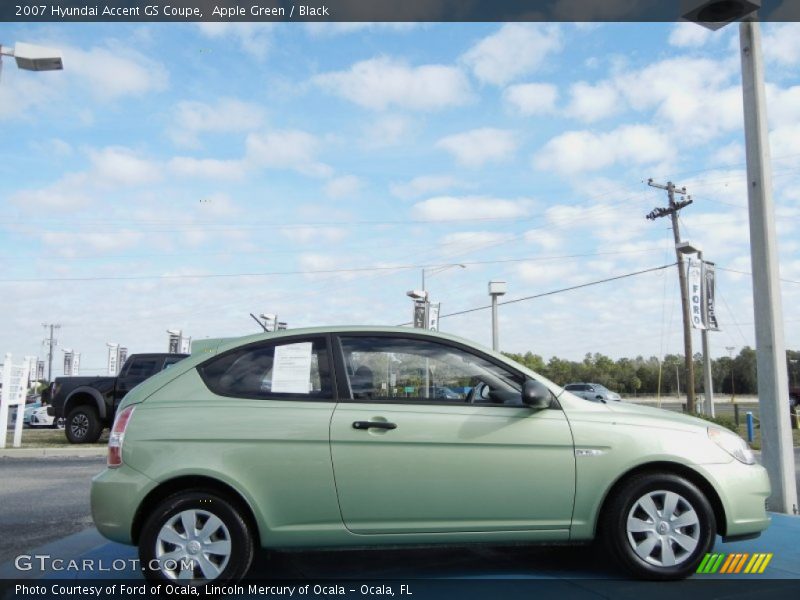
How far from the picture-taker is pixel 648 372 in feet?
329

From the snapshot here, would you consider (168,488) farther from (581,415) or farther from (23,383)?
(23,383)

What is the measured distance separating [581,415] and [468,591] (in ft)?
4.27

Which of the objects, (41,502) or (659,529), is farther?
(41,502)

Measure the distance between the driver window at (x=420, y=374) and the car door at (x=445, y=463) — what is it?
0.02 m

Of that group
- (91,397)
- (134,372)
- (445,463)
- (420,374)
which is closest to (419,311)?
(134,372)

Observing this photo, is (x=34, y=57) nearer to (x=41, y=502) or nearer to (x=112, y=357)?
(x=41, y=502)

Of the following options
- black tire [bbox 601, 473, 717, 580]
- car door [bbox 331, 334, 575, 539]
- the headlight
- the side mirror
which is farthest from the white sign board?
the headlight

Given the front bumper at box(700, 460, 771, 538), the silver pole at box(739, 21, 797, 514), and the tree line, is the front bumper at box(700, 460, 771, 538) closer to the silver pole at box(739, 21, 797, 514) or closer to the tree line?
the silver pole at box(739, 21, 797, 514)

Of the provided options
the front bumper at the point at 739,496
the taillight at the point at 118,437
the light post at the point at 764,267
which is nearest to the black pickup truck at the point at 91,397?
the taillight at the point at 118,437

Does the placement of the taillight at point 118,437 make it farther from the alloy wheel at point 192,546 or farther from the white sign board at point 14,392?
the white sign board at point 14,392

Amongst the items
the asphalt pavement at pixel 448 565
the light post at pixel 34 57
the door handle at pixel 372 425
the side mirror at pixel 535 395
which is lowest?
the asphalt pavement at pixel 448 565

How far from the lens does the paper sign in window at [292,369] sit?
4.54 metres

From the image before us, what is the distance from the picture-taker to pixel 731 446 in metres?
4.64

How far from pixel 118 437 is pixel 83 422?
13197 mm
